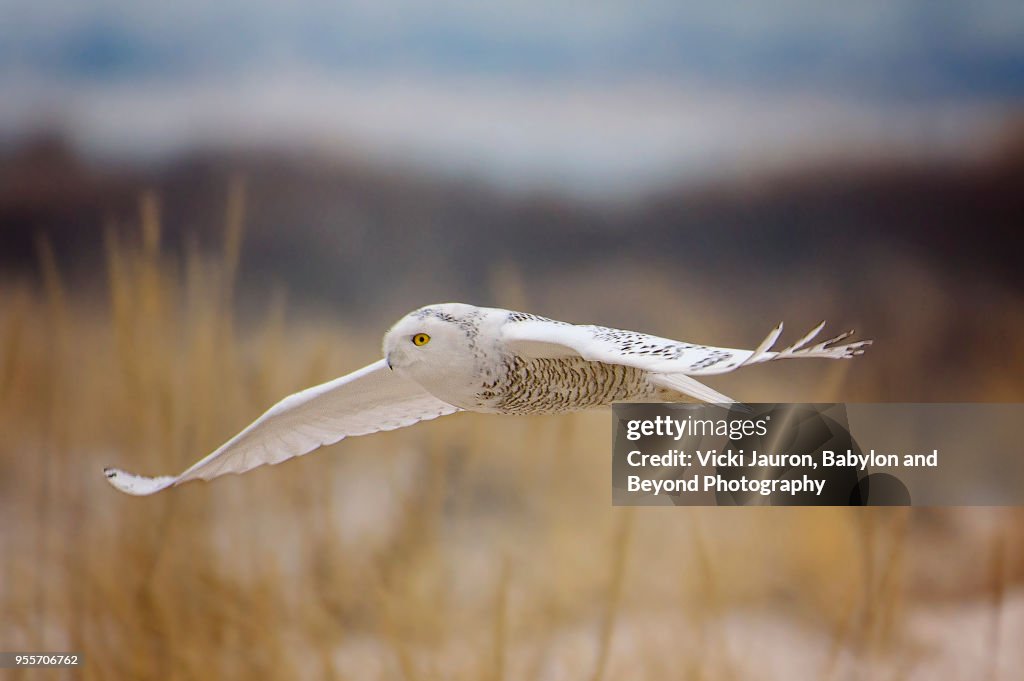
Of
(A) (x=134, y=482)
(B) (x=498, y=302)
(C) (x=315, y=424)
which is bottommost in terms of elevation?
(A) (x=134, y=482)

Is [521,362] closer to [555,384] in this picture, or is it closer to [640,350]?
[555,384]

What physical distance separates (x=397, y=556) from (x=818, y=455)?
38.4 inches

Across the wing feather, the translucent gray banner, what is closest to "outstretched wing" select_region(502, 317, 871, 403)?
the wing feather

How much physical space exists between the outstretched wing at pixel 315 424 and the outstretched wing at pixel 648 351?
1.07ft

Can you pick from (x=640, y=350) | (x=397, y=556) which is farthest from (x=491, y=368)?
(x=397, y=556)

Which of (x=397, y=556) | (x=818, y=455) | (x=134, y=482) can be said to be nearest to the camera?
(x=134, y=482)

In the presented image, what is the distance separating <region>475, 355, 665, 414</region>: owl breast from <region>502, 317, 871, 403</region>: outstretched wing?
2cm

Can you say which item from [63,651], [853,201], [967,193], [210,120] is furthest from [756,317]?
[63,651]

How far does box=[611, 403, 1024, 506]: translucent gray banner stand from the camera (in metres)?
1.91

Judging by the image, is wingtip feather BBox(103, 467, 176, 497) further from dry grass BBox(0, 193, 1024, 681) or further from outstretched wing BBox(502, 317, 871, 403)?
outstretched wing BBox(502, 317, 871, 403)

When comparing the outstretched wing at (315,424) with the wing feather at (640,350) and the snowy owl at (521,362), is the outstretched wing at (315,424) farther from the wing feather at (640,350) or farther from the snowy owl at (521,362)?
the wing feather at (640,350)

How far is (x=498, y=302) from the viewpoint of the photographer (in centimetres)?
213

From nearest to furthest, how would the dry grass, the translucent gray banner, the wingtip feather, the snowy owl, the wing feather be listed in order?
1. the wing feather
2. the snowy owl
3. the wingtip feather
4. the translucent gray banner
5. the dry grass

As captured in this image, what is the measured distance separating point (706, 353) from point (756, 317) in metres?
0.96
